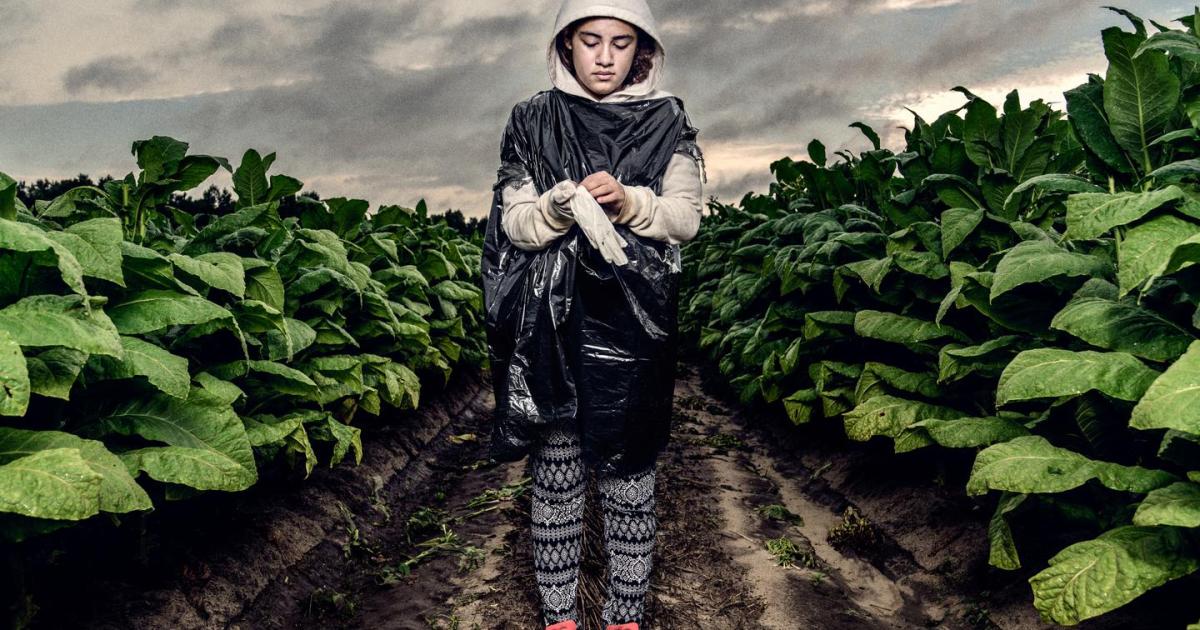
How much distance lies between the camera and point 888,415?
400cm

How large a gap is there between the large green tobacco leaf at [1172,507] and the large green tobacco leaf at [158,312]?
2.72 m

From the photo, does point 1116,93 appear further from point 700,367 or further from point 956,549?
point 700,367

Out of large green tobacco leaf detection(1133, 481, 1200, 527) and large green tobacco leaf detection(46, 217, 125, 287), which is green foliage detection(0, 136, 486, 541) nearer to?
large green tobacco leaf detection(46, 217, 125, 287)

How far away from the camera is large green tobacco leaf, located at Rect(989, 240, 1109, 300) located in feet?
9.70

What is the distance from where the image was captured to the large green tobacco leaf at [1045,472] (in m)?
2.65

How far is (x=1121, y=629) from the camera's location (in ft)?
9.84

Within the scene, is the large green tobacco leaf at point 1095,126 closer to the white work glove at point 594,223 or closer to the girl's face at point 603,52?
the girl's face at point 603,52

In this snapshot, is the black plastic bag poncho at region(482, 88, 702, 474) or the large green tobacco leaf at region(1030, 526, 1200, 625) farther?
the black plastic bag poncho at region(482, 88, 702, 474)

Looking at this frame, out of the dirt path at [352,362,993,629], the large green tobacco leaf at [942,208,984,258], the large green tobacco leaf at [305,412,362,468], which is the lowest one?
the dirt path at [352,362,993,629]

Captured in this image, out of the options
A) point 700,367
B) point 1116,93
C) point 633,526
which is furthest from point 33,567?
point 700,367

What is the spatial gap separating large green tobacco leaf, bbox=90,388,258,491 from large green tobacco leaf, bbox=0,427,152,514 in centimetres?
19

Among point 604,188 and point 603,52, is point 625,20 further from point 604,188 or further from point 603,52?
point 604,188

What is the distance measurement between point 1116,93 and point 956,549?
2.04 metres

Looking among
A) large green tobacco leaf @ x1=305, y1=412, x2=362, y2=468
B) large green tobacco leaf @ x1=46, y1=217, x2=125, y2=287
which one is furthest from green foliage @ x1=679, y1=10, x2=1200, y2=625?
large green tobacco leaf @ x1=46, y1=217, x2=125, y2=287
